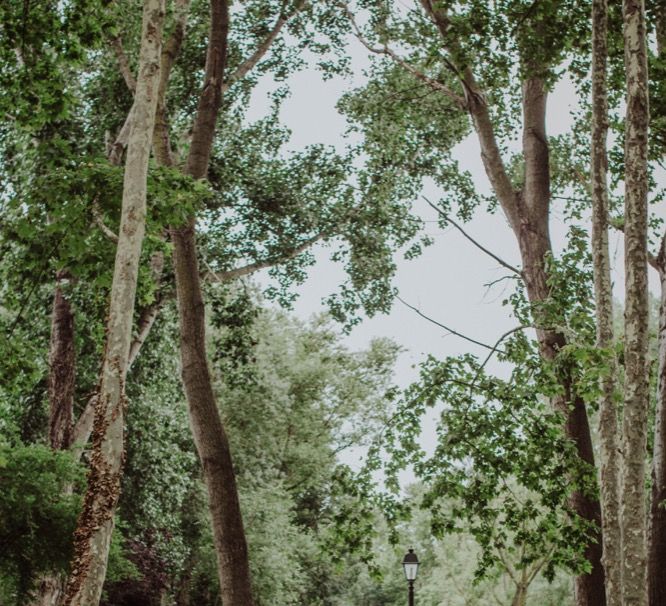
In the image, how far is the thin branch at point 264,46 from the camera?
1427 centimetres

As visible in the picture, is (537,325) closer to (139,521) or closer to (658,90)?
(658,90)

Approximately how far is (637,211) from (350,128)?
34.4 ft

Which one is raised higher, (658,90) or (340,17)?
(340,17)

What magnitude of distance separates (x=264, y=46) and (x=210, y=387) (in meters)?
7.71

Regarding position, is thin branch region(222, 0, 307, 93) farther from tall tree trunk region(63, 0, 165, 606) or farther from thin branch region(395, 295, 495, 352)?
tall tree trunk region(63, 0, 165, 606)

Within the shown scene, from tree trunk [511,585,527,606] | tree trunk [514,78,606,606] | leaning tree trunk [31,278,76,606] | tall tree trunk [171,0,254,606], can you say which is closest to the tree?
tree trunk [514,78,606,606]

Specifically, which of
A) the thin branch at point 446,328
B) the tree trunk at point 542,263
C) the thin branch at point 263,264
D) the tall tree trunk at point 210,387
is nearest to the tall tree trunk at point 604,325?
the tree trunk at point 542,263

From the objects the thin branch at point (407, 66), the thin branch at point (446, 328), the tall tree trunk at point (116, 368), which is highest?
the thin branch at point (407, 66)

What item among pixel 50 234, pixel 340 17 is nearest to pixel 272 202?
pixel 340 17

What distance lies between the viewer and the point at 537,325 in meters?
8.80

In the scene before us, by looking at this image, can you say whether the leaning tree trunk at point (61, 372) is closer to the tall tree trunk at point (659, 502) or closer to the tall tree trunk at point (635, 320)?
the tall tree trunk at point (659, 502)

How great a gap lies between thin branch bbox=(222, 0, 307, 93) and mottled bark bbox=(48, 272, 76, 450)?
15.4 ft

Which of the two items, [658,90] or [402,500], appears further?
[658,90]

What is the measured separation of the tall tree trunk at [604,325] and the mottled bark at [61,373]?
9.60 m
